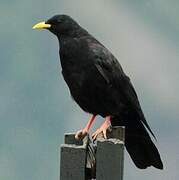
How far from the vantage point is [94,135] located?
5629 mm

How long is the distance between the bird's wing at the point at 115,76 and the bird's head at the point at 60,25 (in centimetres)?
52

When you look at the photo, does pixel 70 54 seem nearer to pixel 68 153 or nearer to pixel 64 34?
pixel 64 34

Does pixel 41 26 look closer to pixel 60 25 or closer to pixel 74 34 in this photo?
pixel 60 25

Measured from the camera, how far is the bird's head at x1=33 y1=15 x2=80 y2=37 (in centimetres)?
713

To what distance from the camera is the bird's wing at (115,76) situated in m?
6.60

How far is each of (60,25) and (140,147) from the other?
189 centimetres

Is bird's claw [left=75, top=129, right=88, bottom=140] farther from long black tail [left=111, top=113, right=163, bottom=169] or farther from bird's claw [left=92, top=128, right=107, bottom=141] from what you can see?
long black tail [left=111, top=113, right=163, bottom=169]

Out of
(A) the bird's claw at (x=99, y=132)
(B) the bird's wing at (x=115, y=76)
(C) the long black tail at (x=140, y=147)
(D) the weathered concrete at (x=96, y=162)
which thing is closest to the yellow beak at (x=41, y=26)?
(B) the bird's wing at (x=115, y=76)

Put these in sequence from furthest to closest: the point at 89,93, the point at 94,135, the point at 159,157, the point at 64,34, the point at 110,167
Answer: the point at 64,34 → the point at 89,93 → the point at 159,157 → the point at 94,135 → the point at 110,167

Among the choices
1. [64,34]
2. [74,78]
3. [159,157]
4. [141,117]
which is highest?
[64,34]

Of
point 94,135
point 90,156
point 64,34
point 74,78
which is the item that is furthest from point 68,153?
point 64,34

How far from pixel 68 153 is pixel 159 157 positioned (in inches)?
76.3

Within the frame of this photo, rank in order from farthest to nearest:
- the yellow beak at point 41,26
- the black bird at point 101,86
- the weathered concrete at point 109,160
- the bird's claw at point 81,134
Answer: the yellow beak at point 41,26, the black bird at point 101,86, the bird's claw at point 81,134, the weathered concrete at point 109,160

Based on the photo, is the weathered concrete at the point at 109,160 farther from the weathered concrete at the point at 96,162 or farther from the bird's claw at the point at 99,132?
the bird's claw at the point at 99,132
